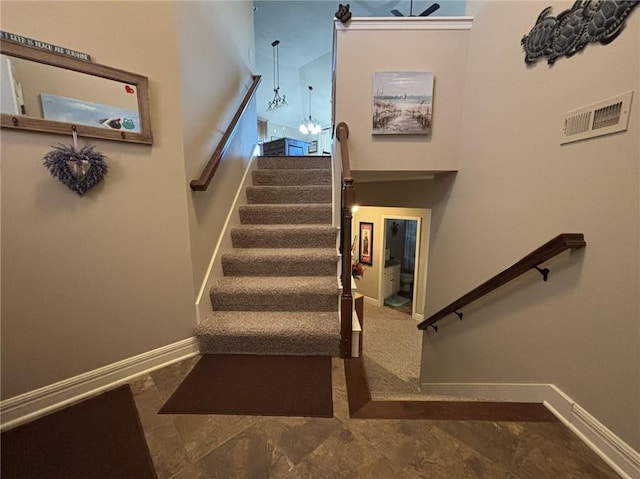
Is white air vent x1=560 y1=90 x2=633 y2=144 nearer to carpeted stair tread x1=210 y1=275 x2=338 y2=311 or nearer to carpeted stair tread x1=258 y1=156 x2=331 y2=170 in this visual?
carpeted stair tread x1=210 y1=275 x2=338 y2=311

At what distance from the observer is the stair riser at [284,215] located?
259 centimetres

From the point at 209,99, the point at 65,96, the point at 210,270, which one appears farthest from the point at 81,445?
the point at 209,99

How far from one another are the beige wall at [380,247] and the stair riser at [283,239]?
8.67 feet

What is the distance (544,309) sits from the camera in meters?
1.37

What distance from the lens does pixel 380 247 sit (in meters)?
5.51

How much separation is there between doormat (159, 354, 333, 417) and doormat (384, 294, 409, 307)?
450 cm

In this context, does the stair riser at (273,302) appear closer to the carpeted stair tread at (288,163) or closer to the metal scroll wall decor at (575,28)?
the metal scroll wall decor at (575,28)

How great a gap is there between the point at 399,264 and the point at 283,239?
181 inches

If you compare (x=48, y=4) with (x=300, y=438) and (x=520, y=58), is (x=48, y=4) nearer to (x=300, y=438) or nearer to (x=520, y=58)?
(x=300, y=438)

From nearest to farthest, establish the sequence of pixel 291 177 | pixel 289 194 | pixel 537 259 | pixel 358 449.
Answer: pixel 358 449 → pixel 537 259 → pixel 289 194 → pixel 291 177

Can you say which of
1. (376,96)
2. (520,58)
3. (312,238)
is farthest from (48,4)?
(520,58)

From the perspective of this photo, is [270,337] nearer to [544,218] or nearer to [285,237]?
[285,237]

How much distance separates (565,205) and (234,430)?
6.20 feet

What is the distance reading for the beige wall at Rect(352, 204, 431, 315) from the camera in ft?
15.4
